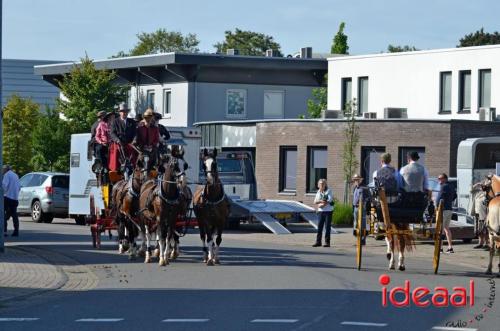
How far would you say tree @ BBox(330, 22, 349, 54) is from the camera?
81312 millimetres

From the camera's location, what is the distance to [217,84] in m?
60.5

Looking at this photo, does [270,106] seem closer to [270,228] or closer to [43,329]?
[270,228]

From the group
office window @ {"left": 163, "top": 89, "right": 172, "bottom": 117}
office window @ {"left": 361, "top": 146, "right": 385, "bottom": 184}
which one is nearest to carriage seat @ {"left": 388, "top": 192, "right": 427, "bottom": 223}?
office window @ {"left": 361, "top": 146, "right": 385, "bottom": 184}

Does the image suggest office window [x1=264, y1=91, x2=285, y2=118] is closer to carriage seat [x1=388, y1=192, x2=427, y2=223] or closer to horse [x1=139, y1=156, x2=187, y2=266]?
horse [x1=139, y1=156, x2=187, y2=266]

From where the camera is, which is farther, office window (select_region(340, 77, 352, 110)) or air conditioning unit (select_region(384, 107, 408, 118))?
office window (select_region(340, 77, 352, 110))

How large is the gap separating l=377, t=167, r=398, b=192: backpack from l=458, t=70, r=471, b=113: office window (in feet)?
95.9

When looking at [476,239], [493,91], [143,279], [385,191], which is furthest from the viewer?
[493,91]

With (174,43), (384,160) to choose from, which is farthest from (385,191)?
(174,43)

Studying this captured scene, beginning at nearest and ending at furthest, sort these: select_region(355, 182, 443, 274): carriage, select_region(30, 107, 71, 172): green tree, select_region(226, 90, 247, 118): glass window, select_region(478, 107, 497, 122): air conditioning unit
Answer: select_region(355, 182, 443, 274): carriage, select_region(478, 107, 497, 122): air conditioning unit, select_region(30, 107, 71, 172): green tree, select_region(226, 90, 247, 118): glass window

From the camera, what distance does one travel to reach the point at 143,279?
19.9 meters

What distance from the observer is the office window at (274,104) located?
6197 centimetres

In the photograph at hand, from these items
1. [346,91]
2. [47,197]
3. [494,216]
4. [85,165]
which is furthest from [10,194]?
[346,91]

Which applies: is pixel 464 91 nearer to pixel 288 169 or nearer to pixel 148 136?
pixel 288 169

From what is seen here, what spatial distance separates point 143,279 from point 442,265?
7.37 metres
